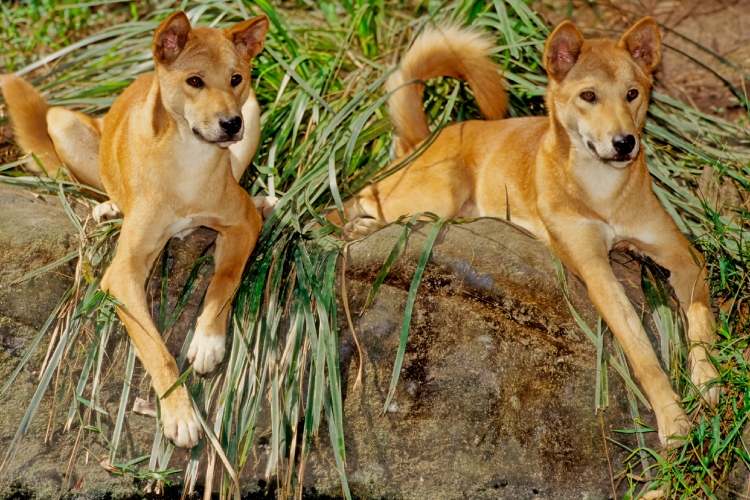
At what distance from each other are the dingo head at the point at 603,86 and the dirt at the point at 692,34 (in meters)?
1.50

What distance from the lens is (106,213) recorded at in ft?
14.4

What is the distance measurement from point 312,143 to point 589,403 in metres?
2.28

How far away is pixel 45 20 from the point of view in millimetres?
6469

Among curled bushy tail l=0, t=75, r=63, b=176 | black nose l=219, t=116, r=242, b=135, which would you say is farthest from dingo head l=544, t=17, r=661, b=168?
curled bushy tail l=0, t=75, r=63, b=176

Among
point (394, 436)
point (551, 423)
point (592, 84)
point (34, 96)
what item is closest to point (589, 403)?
point (551, 423)

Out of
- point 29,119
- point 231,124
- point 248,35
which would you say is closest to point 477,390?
point 231,124

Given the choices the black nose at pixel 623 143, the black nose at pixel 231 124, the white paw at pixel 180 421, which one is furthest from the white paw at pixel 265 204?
the black nose at pixel 623 143

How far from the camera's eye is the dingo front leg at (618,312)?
3453mm

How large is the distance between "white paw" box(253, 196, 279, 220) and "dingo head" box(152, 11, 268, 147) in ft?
2.59

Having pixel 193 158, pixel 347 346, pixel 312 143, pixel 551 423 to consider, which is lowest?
pixel 551 423

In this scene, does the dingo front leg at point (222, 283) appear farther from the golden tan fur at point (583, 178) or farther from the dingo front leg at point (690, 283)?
the dingo front leg at point (690, 283)

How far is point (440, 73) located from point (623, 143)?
144cm

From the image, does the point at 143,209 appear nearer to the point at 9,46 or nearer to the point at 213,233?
the point at 213,233

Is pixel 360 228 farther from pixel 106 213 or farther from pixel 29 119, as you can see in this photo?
pixel 29 119
